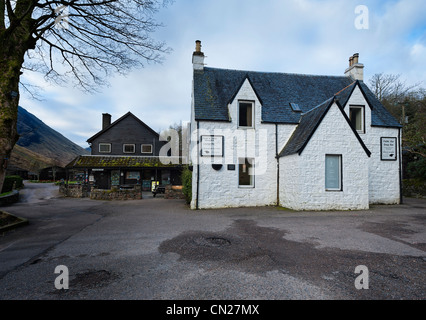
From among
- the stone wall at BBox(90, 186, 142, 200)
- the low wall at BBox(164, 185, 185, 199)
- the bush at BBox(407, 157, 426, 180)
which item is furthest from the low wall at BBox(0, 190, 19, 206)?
the bush at BBox(407, 157, 426, 180)

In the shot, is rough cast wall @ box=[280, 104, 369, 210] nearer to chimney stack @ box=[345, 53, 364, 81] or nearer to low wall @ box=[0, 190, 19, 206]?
chimney stack @ box=[345, 53, 364, 81]

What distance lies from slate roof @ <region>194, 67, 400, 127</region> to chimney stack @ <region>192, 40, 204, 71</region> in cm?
38

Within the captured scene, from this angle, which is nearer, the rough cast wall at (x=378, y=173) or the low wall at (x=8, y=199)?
the rough cast wall at (x=378, y=173)

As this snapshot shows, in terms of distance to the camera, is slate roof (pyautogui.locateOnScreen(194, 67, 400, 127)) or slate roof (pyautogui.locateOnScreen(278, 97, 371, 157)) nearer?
slate roof (pyautogui.locateOnScreen(278, 97, 371, 157))

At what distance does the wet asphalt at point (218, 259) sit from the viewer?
3514mm

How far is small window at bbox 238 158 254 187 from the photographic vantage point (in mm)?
12703

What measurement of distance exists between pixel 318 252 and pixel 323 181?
683 cm

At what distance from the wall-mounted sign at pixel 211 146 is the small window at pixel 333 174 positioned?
5.65m

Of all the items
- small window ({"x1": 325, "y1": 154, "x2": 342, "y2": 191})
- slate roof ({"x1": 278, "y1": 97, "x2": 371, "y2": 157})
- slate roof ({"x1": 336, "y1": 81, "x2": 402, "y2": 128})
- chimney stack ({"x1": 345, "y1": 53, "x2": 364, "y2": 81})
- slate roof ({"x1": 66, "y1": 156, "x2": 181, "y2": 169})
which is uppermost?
chimney stack ({"x1": 345, "y1": 53, "x2": 364, "y2": 81})

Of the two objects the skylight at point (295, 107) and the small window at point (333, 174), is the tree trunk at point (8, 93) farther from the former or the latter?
the skylight at point (295, 107)

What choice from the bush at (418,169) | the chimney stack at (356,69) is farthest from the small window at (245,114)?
the bush at (418,169)
